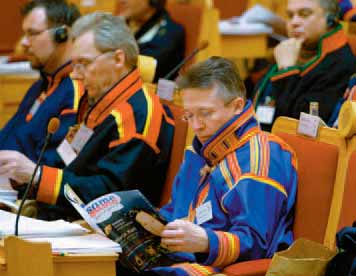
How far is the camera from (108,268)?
2.60 m

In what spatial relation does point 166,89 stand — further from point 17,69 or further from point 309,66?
point 17,69

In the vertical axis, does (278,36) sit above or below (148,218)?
below

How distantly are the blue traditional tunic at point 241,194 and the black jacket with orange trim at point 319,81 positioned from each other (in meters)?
1.06

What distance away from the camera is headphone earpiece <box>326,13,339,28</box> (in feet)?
13.5

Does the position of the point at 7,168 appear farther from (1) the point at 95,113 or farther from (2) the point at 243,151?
(2) the point at 243,151

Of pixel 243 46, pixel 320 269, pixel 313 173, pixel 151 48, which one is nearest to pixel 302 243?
pixel 320 269

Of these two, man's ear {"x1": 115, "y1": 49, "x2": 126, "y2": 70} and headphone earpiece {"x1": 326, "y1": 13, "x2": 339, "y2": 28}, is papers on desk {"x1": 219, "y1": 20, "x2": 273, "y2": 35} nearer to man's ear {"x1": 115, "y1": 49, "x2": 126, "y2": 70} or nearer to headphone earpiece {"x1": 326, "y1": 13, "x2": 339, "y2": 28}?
headphone earpiece {"x1": 326, "y1": 13, "x2": 339, "y2": 28}

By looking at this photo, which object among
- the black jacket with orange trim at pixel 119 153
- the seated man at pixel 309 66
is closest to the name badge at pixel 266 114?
the seated man at pixel 309 66

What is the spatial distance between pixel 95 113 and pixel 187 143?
374 millimetres

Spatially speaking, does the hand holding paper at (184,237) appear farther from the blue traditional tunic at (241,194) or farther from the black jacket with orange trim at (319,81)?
the black jacket with orange trim at (319,81)

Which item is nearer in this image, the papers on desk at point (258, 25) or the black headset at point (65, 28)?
the black headset at point (65, 28)

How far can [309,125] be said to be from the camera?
2.97 meters

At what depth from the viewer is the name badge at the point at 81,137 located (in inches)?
141

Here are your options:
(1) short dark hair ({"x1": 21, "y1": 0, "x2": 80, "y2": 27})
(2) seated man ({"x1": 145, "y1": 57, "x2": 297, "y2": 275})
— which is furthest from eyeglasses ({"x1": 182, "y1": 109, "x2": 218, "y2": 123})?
(1) short dark hair ({"x1": 21, "y1": 0, "x2": 80, "y2": 27})
